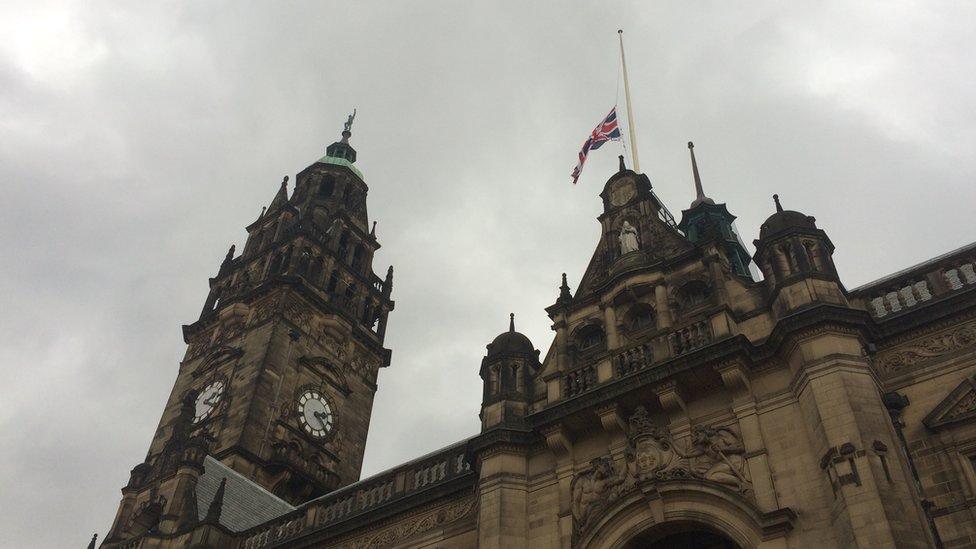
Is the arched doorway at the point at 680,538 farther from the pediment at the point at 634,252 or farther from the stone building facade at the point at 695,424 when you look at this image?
the pediment at the point at 634,252

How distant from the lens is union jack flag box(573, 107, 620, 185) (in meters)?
27.2

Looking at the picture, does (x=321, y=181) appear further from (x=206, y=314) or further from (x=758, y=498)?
(x=758, y=498)

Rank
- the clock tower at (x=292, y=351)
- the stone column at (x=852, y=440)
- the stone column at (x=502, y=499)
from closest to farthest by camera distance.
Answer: the stone column at (x=852, y=440), the stone column at (x=502, y=499), the clock tower at (x=292, y=351)

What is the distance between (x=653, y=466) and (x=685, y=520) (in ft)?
4.16

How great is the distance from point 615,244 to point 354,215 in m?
32.3

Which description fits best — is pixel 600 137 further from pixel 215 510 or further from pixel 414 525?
pixel 215 510

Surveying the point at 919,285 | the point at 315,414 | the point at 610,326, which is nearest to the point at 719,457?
the point at 610,326

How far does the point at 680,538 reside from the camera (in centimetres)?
1695

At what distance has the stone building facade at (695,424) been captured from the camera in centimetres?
1461

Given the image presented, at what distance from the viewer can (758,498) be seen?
604 inches

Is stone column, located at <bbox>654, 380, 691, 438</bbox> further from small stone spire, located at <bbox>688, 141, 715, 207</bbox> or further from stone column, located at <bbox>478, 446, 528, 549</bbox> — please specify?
small stone spire, located at <bbox>688, 141, 715, 207</bbox>

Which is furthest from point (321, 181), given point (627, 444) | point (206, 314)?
point (627, 444)

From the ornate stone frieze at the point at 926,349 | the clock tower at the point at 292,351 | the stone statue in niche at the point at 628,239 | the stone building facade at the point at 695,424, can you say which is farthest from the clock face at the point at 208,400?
the ornate stone frieze at the point at 926,349

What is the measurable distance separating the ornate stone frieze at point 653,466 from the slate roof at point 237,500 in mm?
14334
